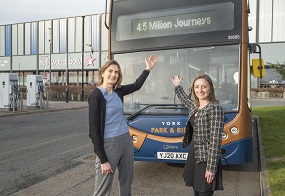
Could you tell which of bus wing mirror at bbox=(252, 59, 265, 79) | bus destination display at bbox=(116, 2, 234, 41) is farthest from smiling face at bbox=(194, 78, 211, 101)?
bus wing mirror at bbox=(252, 59, 265, 79)

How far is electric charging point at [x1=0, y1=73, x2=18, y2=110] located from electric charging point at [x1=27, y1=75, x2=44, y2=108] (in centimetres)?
192

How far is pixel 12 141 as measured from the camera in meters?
10.7

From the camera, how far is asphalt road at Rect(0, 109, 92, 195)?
254 inches

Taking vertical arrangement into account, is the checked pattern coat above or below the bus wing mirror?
below

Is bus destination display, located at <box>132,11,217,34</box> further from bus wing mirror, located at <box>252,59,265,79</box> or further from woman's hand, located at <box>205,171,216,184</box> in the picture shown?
woman's hand, located at <box>205,171,216,184</box>

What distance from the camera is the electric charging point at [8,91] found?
2095 cm

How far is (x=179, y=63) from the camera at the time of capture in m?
6.12

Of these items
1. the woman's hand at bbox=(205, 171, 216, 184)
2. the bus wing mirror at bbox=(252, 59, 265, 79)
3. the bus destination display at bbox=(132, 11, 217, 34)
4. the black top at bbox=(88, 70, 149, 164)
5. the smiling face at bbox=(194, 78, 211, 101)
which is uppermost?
the bus destination display at bbox=(132, 11, 217, 34)

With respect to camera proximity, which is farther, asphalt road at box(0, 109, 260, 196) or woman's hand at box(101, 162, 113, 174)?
asphalt road at box(0, 109, 260, 196)

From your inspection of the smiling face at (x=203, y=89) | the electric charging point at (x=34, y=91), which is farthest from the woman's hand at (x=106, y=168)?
the electric charging point at (x=34, y=91)

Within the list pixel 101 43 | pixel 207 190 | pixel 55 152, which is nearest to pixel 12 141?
pixel 55 152

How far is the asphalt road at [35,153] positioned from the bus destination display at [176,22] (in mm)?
3054

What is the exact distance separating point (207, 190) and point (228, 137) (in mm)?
2412

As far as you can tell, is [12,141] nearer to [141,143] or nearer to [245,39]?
[141,143]
